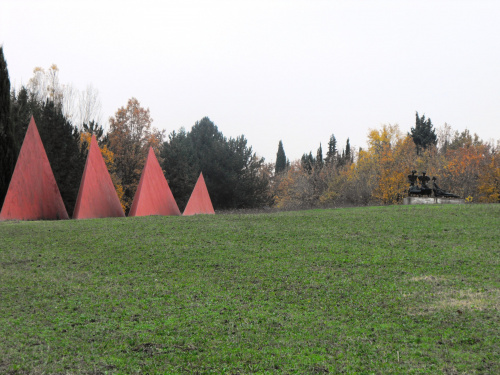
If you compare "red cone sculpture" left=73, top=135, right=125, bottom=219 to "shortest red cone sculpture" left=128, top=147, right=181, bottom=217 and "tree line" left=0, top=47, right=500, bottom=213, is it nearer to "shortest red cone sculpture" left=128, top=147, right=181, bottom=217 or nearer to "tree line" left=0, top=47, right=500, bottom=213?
"shortest red cone sculpture" left=128, top=147, right=181, bottom=217

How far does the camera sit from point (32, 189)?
15852 millimetres

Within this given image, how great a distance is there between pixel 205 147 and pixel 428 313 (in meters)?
38.3

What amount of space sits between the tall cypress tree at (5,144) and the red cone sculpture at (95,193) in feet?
15.4

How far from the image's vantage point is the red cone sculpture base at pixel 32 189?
15430 millimetres

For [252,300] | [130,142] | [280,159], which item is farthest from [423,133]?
[252,300]

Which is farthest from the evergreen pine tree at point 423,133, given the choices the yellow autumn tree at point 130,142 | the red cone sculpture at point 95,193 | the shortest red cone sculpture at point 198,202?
the red cone sculpture at point 95,193

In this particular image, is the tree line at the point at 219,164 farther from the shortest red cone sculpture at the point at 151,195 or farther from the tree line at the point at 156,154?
the shortest red cone sculpture at the point at 151,195

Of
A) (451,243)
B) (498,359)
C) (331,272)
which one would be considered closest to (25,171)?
(331,272)

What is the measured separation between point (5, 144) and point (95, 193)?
18.5 ft

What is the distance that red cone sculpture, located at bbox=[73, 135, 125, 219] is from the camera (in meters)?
16.1

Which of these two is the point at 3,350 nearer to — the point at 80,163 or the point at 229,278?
the point at 229,278

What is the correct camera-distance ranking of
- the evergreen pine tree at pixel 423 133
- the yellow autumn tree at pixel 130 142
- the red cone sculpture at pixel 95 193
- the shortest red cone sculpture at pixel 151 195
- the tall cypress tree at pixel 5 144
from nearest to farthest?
the red cone sculpture at pixel 95 193
the shortest red cone sculpture at pixel 151 195
the tall cypress tree at pixel 5 144
the yellow autumn tree at pixel 130 142
the evergreen pine tree at pixel 423 133

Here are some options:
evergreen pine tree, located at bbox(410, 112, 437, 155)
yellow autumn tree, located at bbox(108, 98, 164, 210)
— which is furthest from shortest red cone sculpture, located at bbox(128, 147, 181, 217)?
evergreen pine tree, located at bbox(410, 112, 437, 155)

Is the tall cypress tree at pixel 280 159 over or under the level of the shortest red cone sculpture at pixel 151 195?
over
